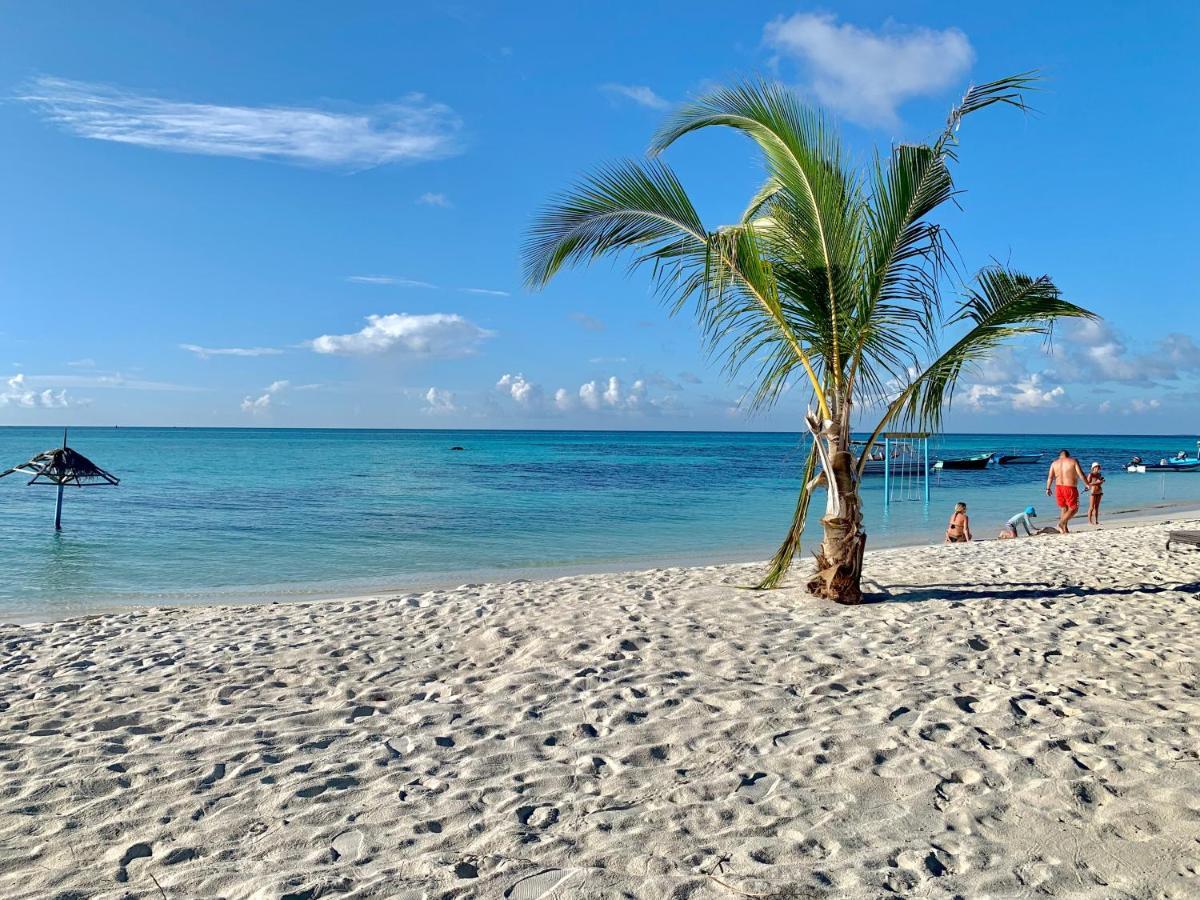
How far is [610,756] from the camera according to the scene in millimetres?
3982

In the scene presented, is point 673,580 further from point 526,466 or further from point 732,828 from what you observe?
point 526,466

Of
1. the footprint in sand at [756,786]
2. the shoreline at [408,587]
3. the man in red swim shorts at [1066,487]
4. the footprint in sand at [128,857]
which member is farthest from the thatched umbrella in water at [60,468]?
the man in red swim shorts at [1066,487]

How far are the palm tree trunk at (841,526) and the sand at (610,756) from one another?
17.1 inches

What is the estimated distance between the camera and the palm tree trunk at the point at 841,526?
24.3 ft

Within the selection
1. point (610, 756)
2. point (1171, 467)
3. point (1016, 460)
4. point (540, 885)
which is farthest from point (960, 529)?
point (1016, 460)

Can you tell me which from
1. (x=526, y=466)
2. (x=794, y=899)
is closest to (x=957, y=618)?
(x=794, y=899)

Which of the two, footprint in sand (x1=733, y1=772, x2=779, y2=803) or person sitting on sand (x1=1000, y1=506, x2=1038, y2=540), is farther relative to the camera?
person sitting on sand (x1=1000, y1=506, x2=1038, y2=540)

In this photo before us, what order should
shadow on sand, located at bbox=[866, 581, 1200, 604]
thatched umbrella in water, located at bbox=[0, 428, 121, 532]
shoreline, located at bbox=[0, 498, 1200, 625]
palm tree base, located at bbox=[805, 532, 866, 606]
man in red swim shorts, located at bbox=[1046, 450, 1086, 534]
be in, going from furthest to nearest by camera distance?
1. thatched umbrella in water, located at bbox=[0, 428, 121, 532]
2. man in red swim shorts, located at bbox=[1046, 450, 1086, 534]
3. shoreline, located at bbox=[0, 498, 1200, 625]
4. shadow on sand, located at bbox=[866, 581, 1200, 604]
5. palm tree base, located at bbox=[805, 532, 866, 606]

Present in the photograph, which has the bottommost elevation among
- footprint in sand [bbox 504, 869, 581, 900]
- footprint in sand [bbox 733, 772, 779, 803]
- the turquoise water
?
the turquoise water

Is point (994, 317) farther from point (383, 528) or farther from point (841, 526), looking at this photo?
point (383, 528)

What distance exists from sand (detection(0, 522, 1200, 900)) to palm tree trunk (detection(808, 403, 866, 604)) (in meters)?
0.43

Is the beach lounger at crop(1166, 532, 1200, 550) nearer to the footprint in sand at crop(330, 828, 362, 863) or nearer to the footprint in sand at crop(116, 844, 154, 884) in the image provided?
the footprint in sand at crop(330, 828, 362, 863)

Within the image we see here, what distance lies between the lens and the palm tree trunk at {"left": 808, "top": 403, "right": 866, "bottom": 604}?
24.3 feet

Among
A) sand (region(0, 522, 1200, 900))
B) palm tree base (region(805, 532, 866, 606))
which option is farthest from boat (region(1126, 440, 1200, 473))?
sand (region(0, 522, 1200, 900))
